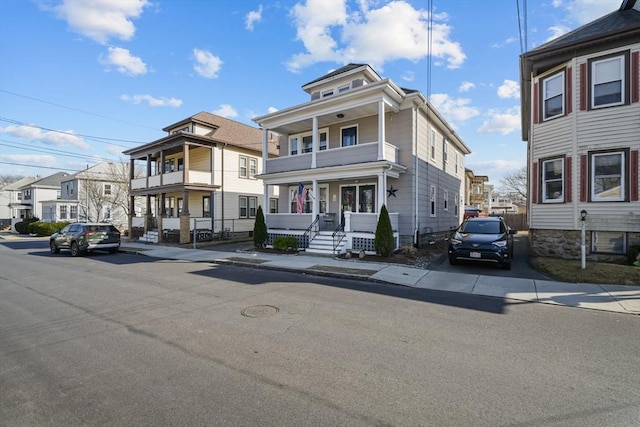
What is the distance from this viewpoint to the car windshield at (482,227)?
11734 millimetres

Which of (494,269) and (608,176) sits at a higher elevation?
(608,176)

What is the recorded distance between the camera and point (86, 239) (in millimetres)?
16406

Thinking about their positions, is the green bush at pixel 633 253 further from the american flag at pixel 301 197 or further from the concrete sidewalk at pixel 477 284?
the american flag at pixel 301 197

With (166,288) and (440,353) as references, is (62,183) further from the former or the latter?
(440,353)

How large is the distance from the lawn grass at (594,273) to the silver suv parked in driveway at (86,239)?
1981 centimetres

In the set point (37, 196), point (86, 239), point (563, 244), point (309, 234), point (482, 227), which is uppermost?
point (37, 196)

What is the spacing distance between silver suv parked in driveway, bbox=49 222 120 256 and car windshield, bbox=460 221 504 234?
57.7 ft

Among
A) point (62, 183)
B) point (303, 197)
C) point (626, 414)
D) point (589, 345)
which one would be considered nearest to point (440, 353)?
point (626, 414)

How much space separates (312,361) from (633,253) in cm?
1187

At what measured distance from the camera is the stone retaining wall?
10.9 meters

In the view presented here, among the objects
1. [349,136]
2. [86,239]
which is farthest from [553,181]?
[86,239]

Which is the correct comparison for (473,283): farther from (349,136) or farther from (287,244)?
(349,136)

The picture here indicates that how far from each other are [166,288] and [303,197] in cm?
935

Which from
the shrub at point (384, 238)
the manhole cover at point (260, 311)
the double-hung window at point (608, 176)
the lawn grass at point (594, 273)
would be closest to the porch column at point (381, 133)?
the shrub at point (384, 238)
